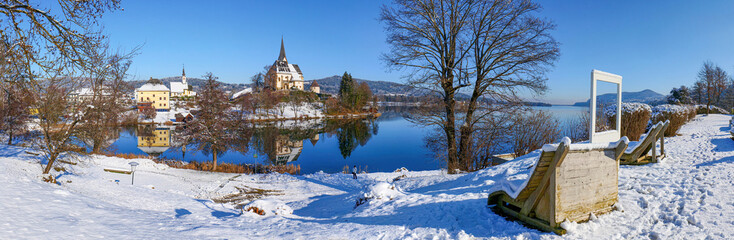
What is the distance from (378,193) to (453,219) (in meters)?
1.91

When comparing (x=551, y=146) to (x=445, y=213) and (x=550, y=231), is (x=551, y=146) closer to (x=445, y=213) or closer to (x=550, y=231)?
(x=550, y=231)

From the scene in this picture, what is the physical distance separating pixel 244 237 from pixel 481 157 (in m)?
10.7

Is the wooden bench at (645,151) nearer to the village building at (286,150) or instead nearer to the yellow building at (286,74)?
the village building at (286,150)

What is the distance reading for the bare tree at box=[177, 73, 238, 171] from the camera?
703 inches

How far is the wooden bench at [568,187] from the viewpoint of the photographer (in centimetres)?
405

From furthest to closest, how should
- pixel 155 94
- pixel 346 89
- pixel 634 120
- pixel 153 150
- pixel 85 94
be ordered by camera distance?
1. pixel 155 94
2. pixel 346 89
3. pixel 153 150
4. pixel 85 94
5. pixel 634 120

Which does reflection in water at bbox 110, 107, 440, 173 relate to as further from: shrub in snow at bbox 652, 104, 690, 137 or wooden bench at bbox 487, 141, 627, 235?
wooden bench at bbox 487, 141, 627, 235

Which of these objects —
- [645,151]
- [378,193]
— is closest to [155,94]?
[378,193]

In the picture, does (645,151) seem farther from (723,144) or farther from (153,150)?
(153,150)

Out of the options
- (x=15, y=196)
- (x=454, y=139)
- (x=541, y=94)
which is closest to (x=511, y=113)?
(x=541, y=94)

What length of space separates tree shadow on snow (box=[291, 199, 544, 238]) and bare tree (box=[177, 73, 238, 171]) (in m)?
14.0

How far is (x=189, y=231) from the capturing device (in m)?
5.08

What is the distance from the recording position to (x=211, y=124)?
1838 cm

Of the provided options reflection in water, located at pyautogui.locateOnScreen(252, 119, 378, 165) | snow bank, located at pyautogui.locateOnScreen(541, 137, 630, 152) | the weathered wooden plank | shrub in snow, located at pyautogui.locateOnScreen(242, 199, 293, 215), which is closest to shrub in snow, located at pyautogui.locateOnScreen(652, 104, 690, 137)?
snow bank, located at pyautogui.locateOnScreen(541, 137, 630, 152)
